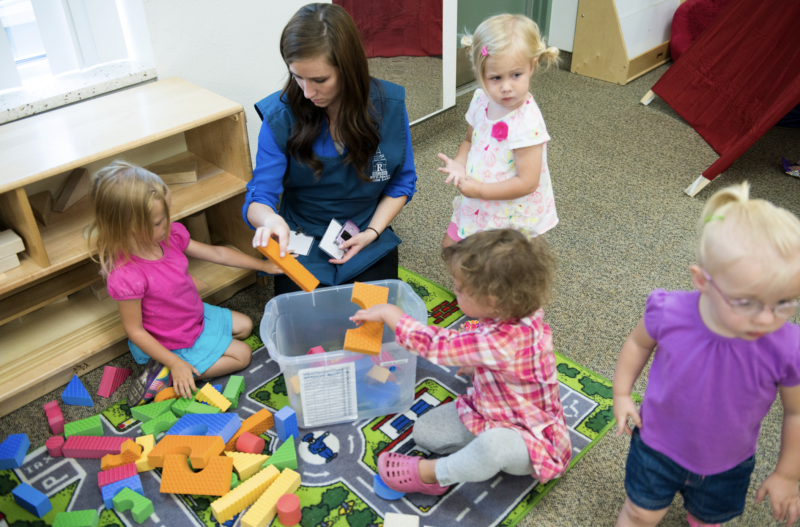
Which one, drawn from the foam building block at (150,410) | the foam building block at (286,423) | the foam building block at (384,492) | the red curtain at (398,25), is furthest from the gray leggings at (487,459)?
the red curtain at (398,25)

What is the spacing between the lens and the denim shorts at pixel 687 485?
113 cm

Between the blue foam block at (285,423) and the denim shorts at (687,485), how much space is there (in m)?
0.77

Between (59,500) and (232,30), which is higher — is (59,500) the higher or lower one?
the lower one

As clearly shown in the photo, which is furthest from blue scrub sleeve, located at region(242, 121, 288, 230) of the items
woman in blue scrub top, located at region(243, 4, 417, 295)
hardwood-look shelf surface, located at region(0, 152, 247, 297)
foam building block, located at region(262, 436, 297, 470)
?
foam building block, located at region(262, 436, 297, 470)

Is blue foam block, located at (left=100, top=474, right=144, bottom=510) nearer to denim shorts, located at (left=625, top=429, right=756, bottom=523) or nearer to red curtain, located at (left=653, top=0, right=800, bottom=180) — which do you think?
denim shorts, located at (left=625, top=429, right=756, bottom=523)

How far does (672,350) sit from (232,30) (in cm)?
166

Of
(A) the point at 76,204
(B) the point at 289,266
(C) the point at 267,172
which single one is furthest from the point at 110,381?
(C) the point at 267,172

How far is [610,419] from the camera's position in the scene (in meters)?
1.57

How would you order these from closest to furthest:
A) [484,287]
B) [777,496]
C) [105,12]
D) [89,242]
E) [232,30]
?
[777,496] → [484,287] → [89,242] → [105,12] → [232,30]

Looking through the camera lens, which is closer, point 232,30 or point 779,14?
point 232,30

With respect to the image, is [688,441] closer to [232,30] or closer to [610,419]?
[610,419]

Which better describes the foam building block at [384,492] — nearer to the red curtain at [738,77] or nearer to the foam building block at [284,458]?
the foam building block at [284,458]

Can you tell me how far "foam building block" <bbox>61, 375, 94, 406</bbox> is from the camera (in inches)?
65.0

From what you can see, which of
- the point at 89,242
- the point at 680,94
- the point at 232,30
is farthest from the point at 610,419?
the point at 680,94
